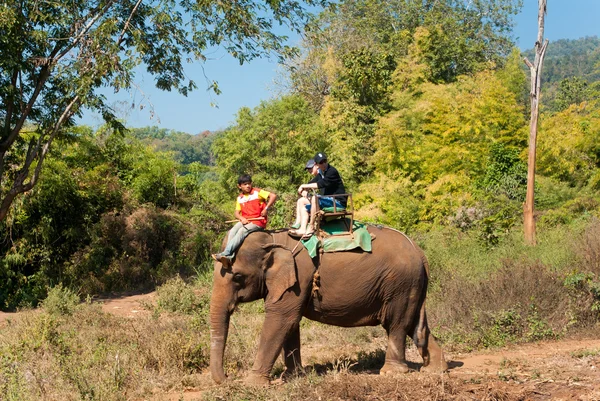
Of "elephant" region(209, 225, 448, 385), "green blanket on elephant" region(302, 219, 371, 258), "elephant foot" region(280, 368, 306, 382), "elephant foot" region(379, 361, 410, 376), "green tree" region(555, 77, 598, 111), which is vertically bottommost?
"elephant foot" region(280, 368, 306, 382)

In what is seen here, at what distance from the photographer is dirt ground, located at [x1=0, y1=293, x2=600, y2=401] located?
23.5 ft

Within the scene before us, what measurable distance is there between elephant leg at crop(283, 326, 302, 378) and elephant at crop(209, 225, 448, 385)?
13mm

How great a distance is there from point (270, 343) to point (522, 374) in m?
2.97

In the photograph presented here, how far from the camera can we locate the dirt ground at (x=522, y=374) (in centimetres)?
717

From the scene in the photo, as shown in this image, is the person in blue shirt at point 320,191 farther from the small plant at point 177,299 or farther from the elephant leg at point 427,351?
the small plant at point 177,299

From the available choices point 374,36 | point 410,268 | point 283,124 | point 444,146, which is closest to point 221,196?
point 283,124

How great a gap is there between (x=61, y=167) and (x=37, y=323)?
8843mm

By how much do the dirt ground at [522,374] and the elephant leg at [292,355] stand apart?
3.20ft

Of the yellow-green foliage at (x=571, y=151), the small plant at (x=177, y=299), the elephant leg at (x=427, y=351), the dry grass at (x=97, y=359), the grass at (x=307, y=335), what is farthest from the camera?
the yellow-green foliage at (x=571, y=151)

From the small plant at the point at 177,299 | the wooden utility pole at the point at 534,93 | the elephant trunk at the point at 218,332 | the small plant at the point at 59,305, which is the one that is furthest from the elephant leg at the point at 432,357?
the wooden utility pole at the point at 534,93

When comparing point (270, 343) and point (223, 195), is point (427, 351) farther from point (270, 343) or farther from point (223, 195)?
point (223, 195)

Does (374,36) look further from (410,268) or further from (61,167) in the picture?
(410,268)

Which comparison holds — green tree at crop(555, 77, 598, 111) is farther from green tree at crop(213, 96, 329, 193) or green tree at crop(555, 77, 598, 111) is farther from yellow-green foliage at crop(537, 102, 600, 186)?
green tree at crop(213, 96, 329, 193)

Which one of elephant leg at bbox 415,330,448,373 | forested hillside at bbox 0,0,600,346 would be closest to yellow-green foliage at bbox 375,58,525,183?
forested hillside at bbox 0,0,600,346
